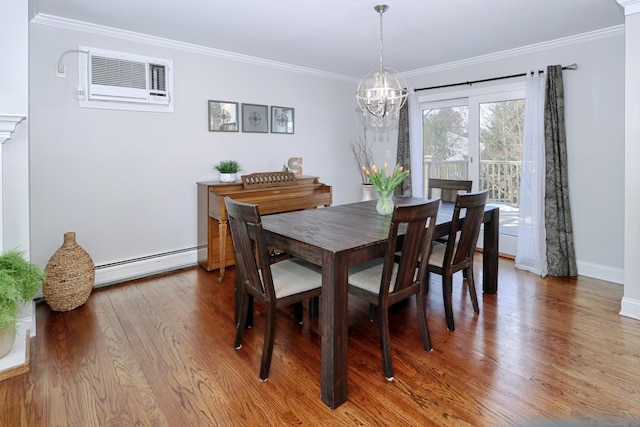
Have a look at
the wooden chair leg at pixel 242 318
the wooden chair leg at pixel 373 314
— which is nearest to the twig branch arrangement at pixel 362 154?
the wooden chair leg at pixel 373 314

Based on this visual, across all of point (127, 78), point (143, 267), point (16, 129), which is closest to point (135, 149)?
point (127, 78)

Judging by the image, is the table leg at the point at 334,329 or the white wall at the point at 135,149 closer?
the table leg at the point at 334,329

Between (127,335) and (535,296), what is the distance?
126 inches

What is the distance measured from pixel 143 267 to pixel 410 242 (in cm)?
282

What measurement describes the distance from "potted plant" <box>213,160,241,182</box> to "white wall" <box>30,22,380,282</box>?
0.22 metres

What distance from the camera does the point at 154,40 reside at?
11.6 feet

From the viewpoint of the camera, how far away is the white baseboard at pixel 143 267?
3479 millimetres

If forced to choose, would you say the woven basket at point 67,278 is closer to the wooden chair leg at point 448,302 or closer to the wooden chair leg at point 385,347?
the wooden chair leg at point 385,347

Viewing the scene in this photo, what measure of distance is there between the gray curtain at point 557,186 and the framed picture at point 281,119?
280 centimetres

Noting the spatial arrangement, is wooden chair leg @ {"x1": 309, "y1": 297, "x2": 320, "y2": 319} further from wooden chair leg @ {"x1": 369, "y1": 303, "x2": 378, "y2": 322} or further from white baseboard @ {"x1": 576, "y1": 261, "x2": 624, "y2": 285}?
white baseboard @ {"x1": 576, "y1": 261, "x2": 624, "y2": 285}

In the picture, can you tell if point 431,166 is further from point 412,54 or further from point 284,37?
point 284,37

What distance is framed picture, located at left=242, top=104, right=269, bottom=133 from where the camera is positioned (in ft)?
14.0

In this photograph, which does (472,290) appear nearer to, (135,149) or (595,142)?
(595,142)

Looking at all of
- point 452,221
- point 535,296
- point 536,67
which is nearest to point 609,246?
point 535,296
